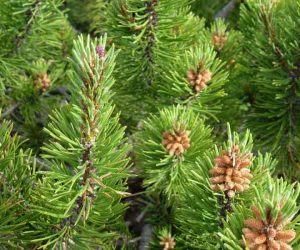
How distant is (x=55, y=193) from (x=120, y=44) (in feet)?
2.06

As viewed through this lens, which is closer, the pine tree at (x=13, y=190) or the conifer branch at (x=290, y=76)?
the pine tree at (x=13, y=190)

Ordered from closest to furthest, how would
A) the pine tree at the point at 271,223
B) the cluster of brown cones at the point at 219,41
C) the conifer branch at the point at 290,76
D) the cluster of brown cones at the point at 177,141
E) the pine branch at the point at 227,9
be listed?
the pine tree at the point at 271,223 → the cluster of brown cones at the point at 177,141 → the conifer branch at the point at 290,76 → the cluster of brown cones at the point at 219,41 → the pine branch at the point at 227,9

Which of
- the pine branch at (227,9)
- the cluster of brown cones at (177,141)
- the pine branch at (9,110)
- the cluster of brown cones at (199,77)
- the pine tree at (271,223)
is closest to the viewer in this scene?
the pine tree at (271,223)

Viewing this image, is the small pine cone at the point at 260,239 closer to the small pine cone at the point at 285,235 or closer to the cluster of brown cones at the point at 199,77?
the small pine cone at the point at 285,235

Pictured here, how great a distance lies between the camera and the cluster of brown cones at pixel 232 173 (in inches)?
36.9

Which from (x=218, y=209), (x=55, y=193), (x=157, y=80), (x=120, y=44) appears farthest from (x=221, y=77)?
(x=55, y=193)

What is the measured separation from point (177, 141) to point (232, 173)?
0.30 meters

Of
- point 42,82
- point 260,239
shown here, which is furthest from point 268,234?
point 42,82

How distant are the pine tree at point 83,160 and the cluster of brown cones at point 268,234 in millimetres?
295

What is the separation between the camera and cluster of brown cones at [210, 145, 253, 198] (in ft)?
3.08

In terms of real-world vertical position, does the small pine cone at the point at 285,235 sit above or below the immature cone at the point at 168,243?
above

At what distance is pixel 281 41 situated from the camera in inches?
55.8

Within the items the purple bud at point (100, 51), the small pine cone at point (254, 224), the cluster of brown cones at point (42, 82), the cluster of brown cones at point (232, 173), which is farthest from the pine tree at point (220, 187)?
the cluster of brown cones at point (42, 82)

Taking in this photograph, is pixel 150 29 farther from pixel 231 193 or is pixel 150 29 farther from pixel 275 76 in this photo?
pixel 231 193
